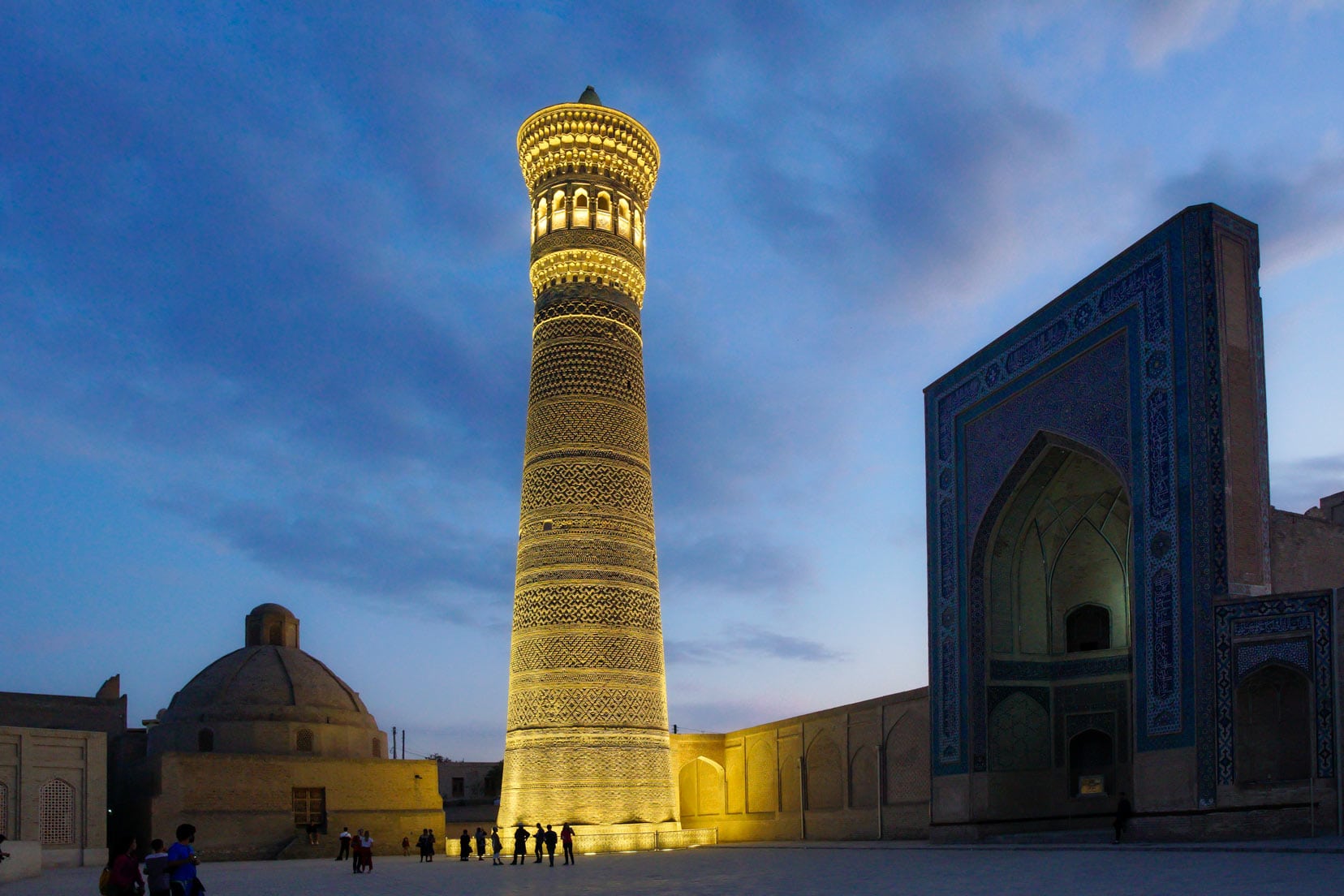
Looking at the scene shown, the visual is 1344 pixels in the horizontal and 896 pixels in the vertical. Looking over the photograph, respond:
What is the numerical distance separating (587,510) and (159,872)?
9.59 m

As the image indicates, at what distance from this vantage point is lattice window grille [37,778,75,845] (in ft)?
54.5

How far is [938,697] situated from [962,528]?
168 cm

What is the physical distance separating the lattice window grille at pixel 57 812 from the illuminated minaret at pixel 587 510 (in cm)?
634

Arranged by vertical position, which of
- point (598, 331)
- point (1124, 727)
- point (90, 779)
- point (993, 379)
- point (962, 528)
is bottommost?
point (90, 779)

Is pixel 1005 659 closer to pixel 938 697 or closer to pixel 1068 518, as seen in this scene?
pixel 938 697

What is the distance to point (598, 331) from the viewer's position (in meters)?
15.6

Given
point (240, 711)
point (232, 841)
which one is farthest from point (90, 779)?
point (240, 711)

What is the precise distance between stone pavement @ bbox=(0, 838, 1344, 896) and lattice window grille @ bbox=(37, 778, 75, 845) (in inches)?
163

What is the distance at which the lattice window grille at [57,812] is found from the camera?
16625 millimetres

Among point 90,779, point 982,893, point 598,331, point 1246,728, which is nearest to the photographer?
point 982,893

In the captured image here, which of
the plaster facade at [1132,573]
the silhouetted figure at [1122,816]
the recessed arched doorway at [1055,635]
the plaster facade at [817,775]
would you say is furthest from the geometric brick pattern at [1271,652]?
the plaster facade at [817,775]

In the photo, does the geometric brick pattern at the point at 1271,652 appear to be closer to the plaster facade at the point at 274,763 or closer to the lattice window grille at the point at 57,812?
the plaster facade at the point at 274,763

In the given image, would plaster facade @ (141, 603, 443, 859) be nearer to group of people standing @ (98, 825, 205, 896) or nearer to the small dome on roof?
the small dome on roof

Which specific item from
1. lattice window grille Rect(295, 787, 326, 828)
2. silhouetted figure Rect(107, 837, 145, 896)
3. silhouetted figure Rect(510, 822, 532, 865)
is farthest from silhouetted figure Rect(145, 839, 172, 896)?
lattice window grille Rect(295, 787, 326, 828)
